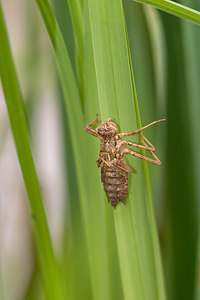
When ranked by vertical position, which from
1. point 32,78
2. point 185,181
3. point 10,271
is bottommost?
point 10,271

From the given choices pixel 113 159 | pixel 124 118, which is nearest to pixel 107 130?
pixel 113 159

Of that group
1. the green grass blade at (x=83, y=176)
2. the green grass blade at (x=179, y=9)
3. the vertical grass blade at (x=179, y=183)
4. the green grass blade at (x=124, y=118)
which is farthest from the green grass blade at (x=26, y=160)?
the vertical grass blade at (x=179, y=183)

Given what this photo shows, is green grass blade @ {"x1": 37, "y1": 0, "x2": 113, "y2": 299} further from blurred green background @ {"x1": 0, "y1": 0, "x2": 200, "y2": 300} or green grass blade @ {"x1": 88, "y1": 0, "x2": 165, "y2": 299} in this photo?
green grass blade @ {"x1": 88, "y1": 0, "x2": 165, "y2": 299}

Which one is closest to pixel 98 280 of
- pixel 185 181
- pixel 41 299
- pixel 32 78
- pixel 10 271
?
pixel 185 181

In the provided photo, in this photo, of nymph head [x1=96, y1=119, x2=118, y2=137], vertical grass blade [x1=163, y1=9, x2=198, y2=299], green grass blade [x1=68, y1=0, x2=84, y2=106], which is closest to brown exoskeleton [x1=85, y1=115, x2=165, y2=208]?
nymph head [x1=96, y1=119, x2=118, y2=137]

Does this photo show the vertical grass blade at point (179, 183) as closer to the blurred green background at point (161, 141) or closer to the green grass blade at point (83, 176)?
the blurred green background at point (161, 141)

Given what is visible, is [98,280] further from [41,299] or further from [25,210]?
[25,210]

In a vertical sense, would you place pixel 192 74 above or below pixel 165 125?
above
